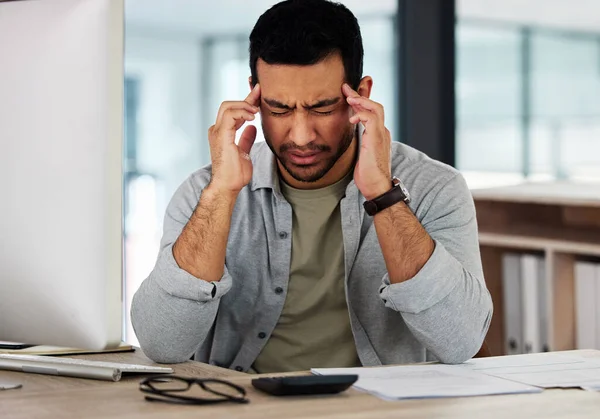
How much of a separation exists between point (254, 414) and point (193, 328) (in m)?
0.57

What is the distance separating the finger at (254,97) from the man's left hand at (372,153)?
20 centimetres

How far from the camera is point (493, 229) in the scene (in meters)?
3.50

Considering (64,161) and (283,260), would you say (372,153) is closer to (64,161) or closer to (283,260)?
(283,260)

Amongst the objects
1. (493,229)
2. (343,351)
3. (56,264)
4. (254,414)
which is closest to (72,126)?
(56,264)

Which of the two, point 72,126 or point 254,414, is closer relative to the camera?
point 254,414

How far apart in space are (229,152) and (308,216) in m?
0.27

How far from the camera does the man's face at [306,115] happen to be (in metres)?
2.02

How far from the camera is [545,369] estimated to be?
165 centimetres

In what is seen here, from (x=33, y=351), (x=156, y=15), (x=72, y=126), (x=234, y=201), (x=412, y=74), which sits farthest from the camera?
(x=412, y=74)

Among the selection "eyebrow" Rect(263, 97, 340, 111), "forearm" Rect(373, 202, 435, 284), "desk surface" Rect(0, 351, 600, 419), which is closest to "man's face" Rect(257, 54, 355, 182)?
"eyebrow" Rect(263, 97, 340, 111)

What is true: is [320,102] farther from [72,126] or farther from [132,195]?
[132,195]

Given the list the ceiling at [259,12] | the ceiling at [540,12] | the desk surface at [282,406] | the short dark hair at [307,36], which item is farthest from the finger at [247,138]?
the ceiling at [540,12]

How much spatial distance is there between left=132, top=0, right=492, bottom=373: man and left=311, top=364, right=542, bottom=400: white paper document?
271mm

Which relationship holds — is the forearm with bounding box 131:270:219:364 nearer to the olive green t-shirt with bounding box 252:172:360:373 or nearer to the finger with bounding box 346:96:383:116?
the olive green t-shirt with bounding box 252:172:360:373
